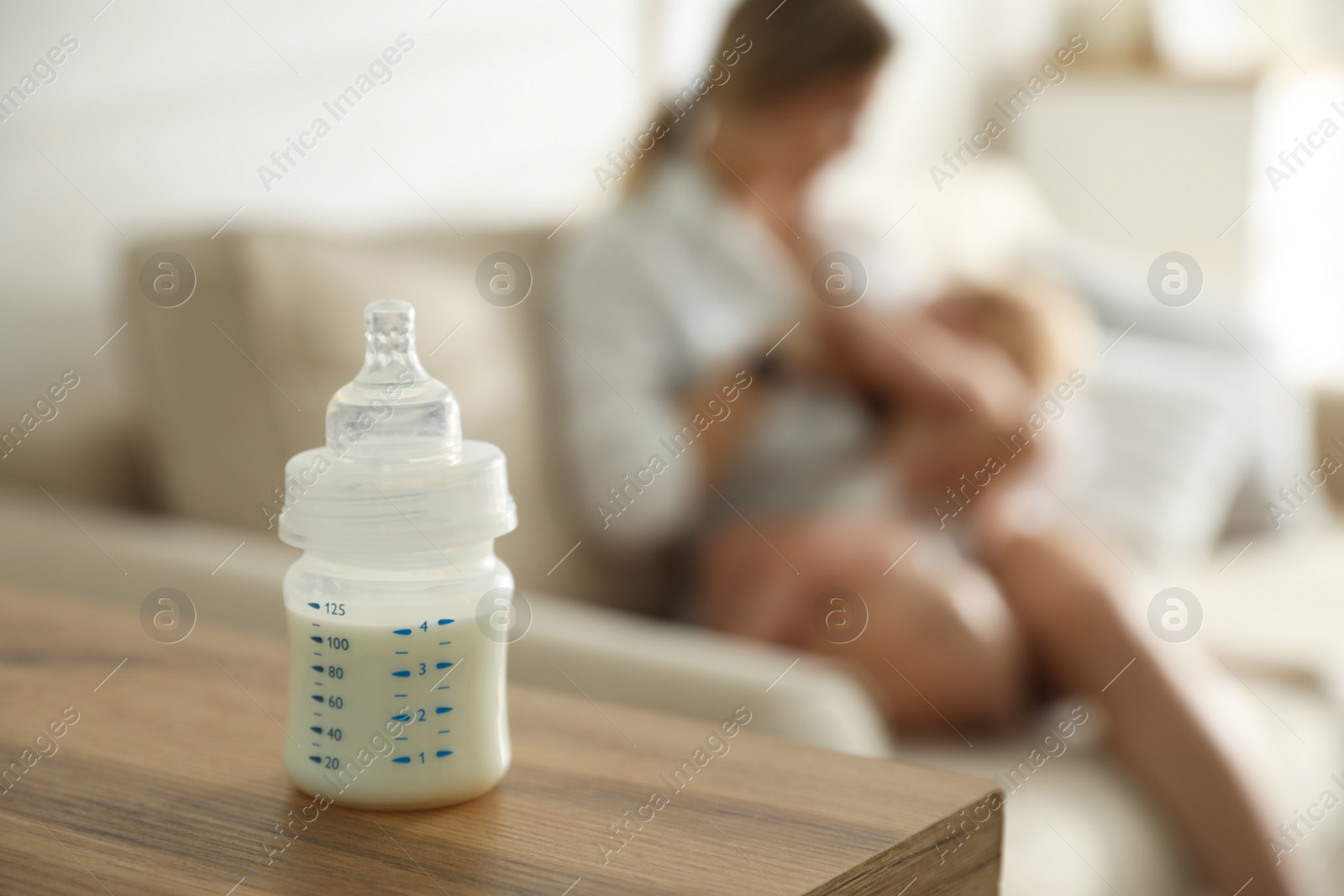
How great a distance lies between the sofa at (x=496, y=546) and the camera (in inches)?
38.4

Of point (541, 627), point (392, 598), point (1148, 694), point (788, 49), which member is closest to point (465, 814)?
point (392, 598)

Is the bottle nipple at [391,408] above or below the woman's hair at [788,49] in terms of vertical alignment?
below

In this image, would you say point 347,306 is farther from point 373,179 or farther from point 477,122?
point 477,122

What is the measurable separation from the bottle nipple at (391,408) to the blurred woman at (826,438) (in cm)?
89

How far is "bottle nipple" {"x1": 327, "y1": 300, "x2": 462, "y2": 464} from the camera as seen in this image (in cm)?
53

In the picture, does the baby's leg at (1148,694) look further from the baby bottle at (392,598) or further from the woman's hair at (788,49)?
the baby bottle at (392,598)

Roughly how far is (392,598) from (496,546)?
2.64 feet

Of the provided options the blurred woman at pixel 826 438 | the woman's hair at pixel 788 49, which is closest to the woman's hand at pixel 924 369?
the blurred woman at pixel 826 438

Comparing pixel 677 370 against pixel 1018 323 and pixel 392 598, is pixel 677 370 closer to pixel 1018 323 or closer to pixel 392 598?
pixel 1018 323

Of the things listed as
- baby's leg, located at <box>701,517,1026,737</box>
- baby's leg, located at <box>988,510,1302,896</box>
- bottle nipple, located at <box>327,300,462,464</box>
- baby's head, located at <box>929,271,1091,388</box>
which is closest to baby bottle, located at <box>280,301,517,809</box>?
bottle nipple, located at <box>327,300,462,464</box>

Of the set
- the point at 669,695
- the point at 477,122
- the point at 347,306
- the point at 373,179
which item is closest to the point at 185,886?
the point at 669,695

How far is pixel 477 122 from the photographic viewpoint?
78.5 inches

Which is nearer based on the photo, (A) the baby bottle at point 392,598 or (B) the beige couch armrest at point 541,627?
(A) the baby bottle at point 392,598

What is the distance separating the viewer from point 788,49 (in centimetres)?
156
